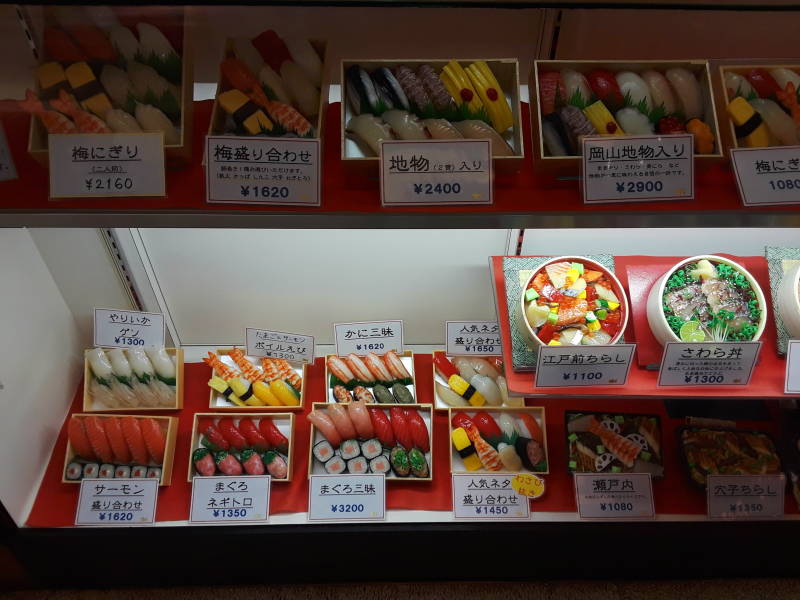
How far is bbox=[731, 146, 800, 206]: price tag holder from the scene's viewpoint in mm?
1166

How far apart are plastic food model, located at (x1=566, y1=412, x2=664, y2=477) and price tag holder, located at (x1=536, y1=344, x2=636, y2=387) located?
1.27 feet

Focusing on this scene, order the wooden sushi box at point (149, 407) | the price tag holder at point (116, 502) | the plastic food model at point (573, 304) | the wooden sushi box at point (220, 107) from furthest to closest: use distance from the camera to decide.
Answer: the wooden sushi box at point (149, 407) < the price tag holder at point (116, 502) < the plastic food model at point (573, 304) < the wooden sushi box at point (220, 107)

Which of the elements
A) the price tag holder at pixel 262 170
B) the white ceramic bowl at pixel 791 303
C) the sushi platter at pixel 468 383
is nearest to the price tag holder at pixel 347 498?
the sushi platter at pixel 468 383

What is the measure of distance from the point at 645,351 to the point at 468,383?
57 centimetres

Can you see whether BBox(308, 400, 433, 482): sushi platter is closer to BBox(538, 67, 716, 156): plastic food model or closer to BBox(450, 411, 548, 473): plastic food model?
BBox(450, 411, 548, 473): plastic food model

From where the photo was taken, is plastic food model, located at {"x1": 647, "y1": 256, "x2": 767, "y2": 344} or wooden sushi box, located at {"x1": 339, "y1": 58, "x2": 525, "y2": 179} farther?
plastic food model, located at {"x1": 647, "y1": 256, "x2": 767, "y2": 344}

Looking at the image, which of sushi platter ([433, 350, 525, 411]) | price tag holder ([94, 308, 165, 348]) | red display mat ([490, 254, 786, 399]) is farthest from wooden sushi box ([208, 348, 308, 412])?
red display mat ([490, 254, 786, 399])

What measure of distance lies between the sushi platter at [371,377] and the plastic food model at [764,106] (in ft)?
3.78

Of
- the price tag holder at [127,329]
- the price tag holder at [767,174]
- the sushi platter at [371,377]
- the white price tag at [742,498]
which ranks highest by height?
the price tag holder at [767,174]

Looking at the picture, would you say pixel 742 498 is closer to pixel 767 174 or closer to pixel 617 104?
pixel 767 174

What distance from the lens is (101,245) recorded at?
1.84m

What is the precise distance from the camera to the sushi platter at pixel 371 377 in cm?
202

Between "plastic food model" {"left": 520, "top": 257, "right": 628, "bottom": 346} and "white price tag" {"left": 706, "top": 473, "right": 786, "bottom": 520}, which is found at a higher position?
"plastic food model" {"left": 520, "top": 257, "right": 628, "bottom": 346}

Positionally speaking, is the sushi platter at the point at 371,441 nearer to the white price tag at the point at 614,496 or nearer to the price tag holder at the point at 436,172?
the white price tag at the point at 614,496
